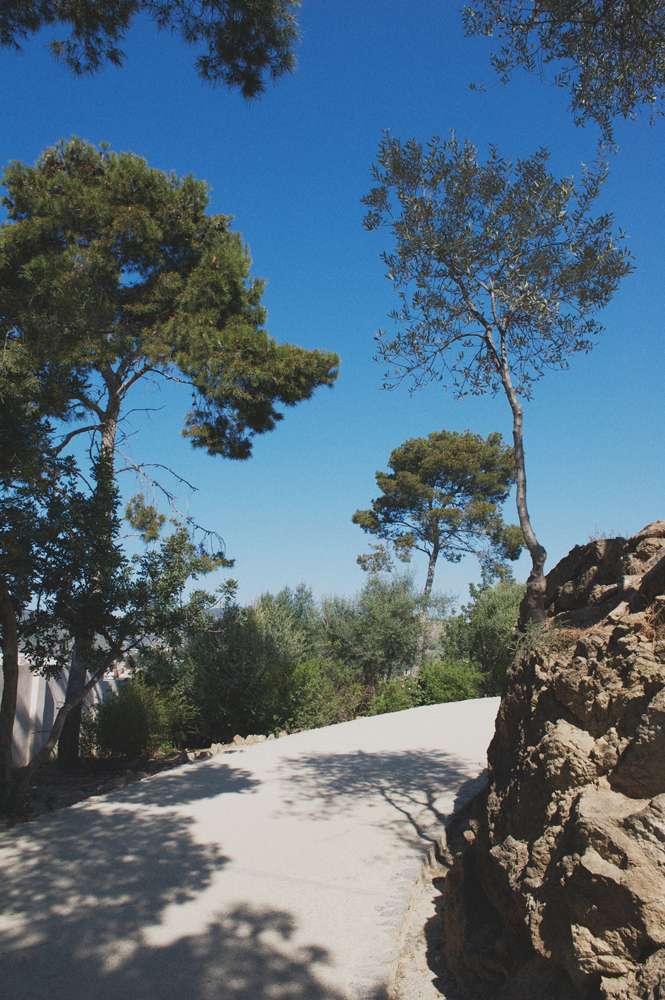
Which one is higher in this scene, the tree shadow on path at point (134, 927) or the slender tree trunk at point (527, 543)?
the slender tree trunk at point (527, 543)

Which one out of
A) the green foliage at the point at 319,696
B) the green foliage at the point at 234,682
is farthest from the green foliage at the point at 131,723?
the green foliage at the point at 319,696

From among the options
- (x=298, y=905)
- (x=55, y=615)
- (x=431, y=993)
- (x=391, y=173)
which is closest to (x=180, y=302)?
(x=391, y=173)

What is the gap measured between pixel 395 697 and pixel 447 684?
1.24 m

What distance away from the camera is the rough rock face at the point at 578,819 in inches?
82.4

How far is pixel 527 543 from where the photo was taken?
4930 millimetres

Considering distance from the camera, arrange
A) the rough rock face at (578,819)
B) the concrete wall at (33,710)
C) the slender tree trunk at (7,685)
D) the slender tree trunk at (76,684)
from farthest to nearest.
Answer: the concrete wall at (33,710), the slender tree trunk at (76,684), the slender tree trunk at (7,685), the rough rock face at (578,819)

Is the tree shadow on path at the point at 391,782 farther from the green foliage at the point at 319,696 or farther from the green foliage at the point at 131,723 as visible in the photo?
the green foliage at the point at 319,696

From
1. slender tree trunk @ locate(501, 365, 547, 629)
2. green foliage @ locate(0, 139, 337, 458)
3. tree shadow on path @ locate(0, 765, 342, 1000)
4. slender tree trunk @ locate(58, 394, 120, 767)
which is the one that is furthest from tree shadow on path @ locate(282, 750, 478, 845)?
green foliage @ locate(0, 139, 337, 458)

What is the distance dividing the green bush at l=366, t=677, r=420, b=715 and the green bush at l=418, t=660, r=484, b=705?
0.17 m

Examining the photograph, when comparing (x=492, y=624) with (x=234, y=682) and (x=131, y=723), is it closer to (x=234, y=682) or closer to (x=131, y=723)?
(x=234, y=682)

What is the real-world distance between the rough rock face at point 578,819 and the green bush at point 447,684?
11293 millimetres

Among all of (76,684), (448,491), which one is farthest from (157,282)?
(448,491)

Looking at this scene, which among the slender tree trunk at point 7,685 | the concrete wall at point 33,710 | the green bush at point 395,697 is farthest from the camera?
the green bush at point 395,697

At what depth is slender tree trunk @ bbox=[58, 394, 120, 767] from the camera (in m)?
8.20
